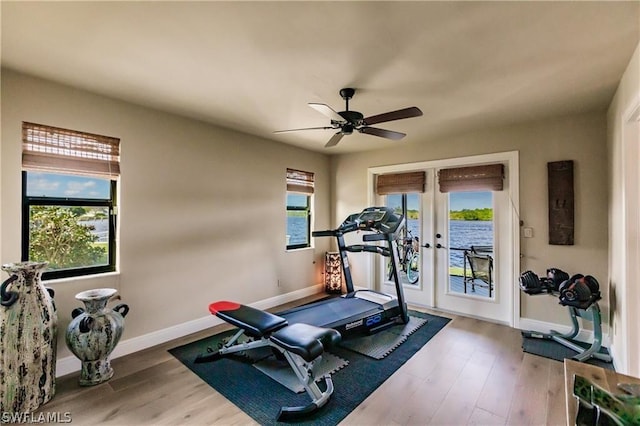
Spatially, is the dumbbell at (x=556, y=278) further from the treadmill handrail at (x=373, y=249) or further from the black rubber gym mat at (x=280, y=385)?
the treadmill handrail at (x=373, y=249)

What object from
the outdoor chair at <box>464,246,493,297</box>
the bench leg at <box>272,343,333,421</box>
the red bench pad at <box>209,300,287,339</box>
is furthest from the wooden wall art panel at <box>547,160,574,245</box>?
the red bench pad at <box>209,300,287,339</box>

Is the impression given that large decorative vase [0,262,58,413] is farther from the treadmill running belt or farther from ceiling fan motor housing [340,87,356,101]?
ceiling fan motor housing [340,87,356,101]

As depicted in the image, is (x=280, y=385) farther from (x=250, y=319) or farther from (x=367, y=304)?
(x=367, y=304)

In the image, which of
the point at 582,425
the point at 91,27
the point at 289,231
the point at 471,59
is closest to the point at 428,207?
the point at 289,231

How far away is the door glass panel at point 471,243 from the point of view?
4105mm

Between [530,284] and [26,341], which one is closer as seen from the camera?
[26,341]

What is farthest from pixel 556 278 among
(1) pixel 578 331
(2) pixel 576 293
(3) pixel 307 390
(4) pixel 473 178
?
(3) pixel 307 390

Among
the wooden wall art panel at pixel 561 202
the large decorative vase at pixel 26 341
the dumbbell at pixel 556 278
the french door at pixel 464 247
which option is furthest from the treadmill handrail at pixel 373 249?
the large decorative vase at pixel 26 341

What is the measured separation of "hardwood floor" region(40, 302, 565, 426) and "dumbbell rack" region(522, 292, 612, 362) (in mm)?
452

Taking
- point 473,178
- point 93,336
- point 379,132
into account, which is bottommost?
point 93,336

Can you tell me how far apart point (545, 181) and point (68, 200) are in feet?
16.9

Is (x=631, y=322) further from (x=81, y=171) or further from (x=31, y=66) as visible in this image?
(x=31, y=66)

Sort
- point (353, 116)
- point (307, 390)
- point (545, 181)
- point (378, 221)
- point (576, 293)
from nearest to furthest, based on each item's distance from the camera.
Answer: point (307, 390) < point (353, 116) < point (576, 293) < point (545, 181) < point (378, 221)

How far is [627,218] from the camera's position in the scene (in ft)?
7.95
